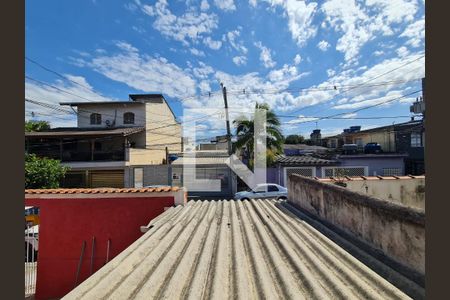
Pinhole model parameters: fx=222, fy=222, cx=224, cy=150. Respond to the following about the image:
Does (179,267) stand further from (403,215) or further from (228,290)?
(403,215)

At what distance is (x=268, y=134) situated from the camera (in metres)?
15.8

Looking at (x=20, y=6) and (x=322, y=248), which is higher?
(x=20, y=6)

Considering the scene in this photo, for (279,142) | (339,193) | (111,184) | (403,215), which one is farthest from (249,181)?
(403,215)

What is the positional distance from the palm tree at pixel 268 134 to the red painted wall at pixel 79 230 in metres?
10.7

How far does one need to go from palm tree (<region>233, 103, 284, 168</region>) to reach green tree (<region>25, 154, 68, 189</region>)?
12444 mm

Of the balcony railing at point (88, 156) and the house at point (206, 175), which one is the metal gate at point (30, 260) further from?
the house at point (206, 175)

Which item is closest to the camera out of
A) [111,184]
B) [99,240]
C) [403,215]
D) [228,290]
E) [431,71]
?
[431,71]

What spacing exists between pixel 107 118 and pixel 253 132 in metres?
17.4

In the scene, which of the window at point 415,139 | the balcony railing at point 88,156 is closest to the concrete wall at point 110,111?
the balcony railing at point 88,156

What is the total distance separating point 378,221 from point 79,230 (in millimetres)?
6660

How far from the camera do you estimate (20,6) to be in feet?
4.65

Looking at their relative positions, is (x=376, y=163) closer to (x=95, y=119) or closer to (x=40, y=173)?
(x=40, y=173)

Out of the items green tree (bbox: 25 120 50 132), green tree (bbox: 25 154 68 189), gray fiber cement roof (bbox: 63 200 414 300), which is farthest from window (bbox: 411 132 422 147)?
green tree (bbox: 25 120 50 132)

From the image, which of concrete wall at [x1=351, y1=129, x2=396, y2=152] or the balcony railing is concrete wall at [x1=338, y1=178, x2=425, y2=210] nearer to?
the balcony railing
